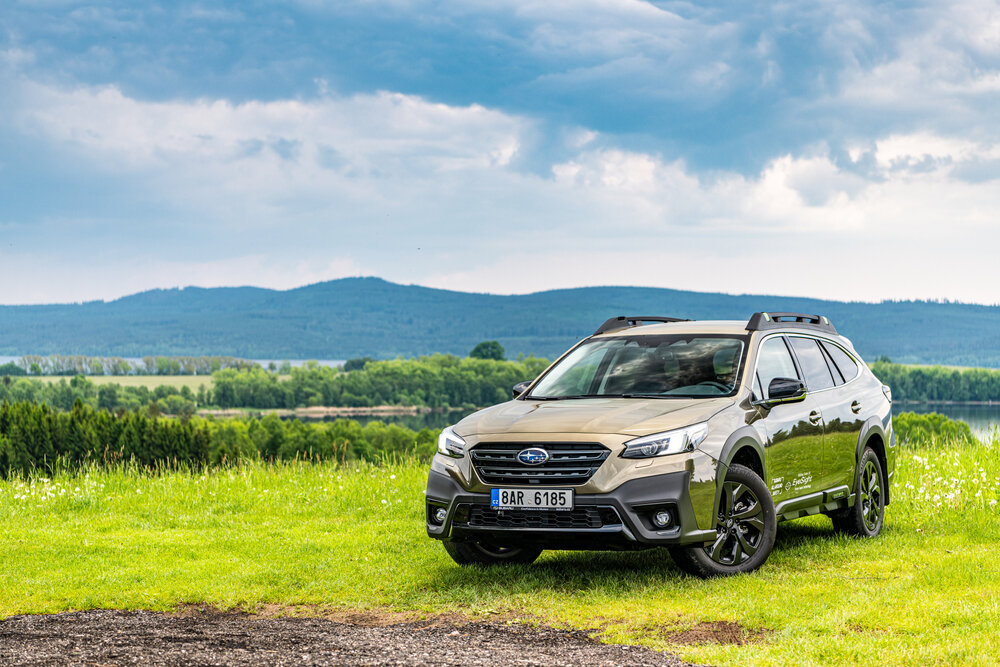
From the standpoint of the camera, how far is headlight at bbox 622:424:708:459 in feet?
25.1

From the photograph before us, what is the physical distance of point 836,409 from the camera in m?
9.74

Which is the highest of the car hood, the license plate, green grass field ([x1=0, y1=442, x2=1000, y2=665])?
the car hood

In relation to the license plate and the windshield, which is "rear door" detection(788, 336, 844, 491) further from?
the license plate

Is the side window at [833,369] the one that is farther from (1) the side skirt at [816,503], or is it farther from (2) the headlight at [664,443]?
(2) the headlight at [664,443]

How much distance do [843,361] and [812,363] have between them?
80cm

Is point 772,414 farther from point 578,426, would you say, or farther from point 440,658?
point 440,658

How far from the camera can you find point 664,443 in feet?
25.3

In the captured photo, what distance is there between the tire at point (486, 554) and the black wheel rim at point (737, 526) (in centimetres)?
164

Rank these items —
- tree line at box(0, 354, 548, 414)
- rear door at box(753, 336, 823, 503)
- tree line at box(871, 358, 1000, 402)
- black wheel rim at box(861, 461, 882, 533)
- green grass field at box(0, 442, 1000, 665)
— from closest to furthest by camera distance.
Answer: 1. green grass field at box(0, 442, 1000, 665)
2. rear door at box(753, 336, 823, 503)
3. black wheel rim at box(861, 461, 882, 533)
4. tree line at box(871, 358, 1000, 402)
5. tree line at box(0, 354, 548, 414)

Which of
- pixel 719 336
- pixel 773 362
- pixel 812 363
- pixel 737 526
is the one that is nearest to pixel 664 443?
pixel 737 526

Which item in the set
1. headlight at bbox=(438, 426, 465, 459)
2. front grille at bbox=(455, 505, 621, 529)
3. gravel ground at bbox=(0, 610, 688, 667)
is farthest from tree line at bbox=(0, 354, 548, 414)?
gravel ground at bbox=(0, 610, 688, 667)

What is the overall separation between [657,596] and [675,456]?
0.96m

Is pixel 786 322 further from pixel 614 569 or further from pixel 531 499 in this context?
pixel 531 499

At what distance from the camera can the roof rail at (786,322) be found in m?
9.26
